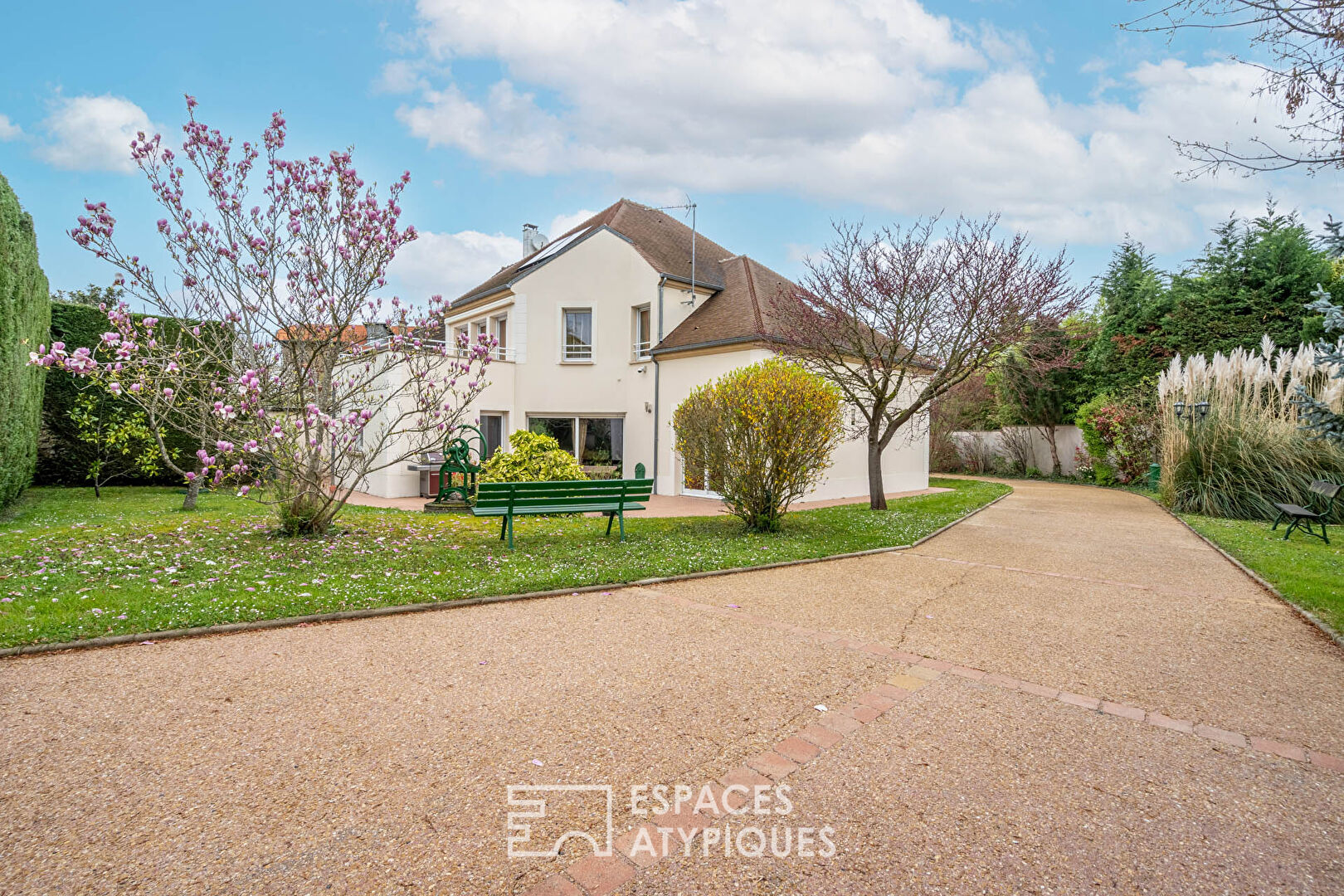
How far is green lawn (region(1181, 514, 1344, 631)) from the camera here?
6203 millimetres

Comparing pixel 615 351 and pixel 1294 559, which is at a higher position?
pixel 615 351

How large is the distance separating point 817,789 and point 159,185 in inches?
364

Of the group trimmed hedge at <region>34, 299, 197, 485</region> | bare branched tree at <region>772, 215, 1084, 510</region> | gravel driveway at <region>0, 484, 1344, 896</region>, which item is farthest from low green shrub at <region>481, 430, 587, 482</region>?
trimmed hedge at <region>34, 299, 197, 485</region>

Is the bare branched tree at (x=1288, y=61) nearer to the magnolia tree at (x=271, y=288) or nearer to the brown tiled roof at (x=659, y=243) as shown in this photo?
the magnolia tree at (x=271, y=288)

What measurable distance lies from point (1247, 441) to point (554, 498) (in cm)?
1274

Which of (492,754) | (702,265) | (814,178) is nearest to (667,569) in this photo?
(492,754)

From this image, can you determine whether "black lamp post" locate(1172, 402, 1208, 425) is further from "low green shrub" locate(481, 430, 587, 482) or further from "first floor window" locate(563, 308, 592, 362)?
"first floor window" locate(563, 308, 592, 362)

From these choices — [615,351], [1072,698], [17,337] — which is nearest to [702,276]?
[615,351]

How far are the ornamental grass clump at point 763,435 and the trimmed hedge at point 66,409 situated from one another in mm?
12221

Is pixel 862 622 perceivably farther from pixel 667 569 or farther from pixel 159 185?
pixel 159 185

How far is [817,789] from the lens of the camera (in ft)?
9.46

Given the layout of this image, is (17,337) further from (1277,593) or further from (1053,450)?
(1053,450)

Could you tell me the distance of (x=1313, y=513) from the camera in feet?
33.6

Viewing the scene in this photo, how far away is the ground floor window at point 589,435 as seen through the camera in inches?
695
